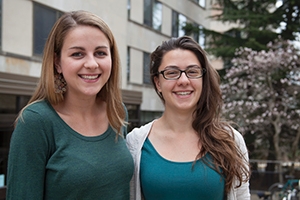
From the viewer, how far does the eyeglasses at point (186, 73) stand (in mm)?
2758

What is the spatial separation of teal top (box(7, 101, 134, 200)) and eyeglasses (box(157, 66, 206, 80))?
680 millimetres

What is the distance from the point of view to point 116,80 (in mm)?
2752

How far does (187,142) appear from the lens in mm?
2818

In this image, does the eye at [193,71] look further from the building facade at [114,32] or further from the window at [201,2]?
the window at [201,2]

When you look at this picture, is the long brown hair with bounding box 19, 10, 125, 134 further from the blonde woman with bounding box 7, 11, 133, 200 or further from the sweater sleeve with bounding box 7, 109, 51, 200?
the sweater sleeve with bounding box 7, 109, 51, 200

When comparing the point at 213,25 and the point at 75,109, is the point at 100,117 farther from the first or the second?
the point at 213,25

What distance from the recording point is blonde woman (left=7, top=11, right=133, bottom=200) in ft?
7.11

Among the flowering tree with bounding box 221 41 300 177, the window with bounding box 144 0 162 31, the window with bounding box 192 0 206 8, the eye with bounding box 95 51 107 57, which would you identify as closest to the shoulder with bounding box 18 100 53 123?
the eye with bounding box 95 51 107 57

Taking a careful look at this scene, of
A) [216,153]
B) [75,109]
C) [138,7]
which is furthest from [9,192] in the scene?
[138,7]

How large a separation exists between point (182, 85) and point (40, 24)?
8701mm

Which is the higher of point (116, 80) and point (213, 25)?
point (213, 25)

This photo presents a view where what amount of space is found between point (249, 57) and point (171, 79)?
1093 centimetres

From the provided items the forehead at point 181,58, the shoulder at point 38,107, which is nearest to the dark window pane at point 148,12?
the forehead at point 181,58

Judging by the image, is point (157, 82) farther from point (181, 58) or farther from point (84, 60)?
point (84, 60)
